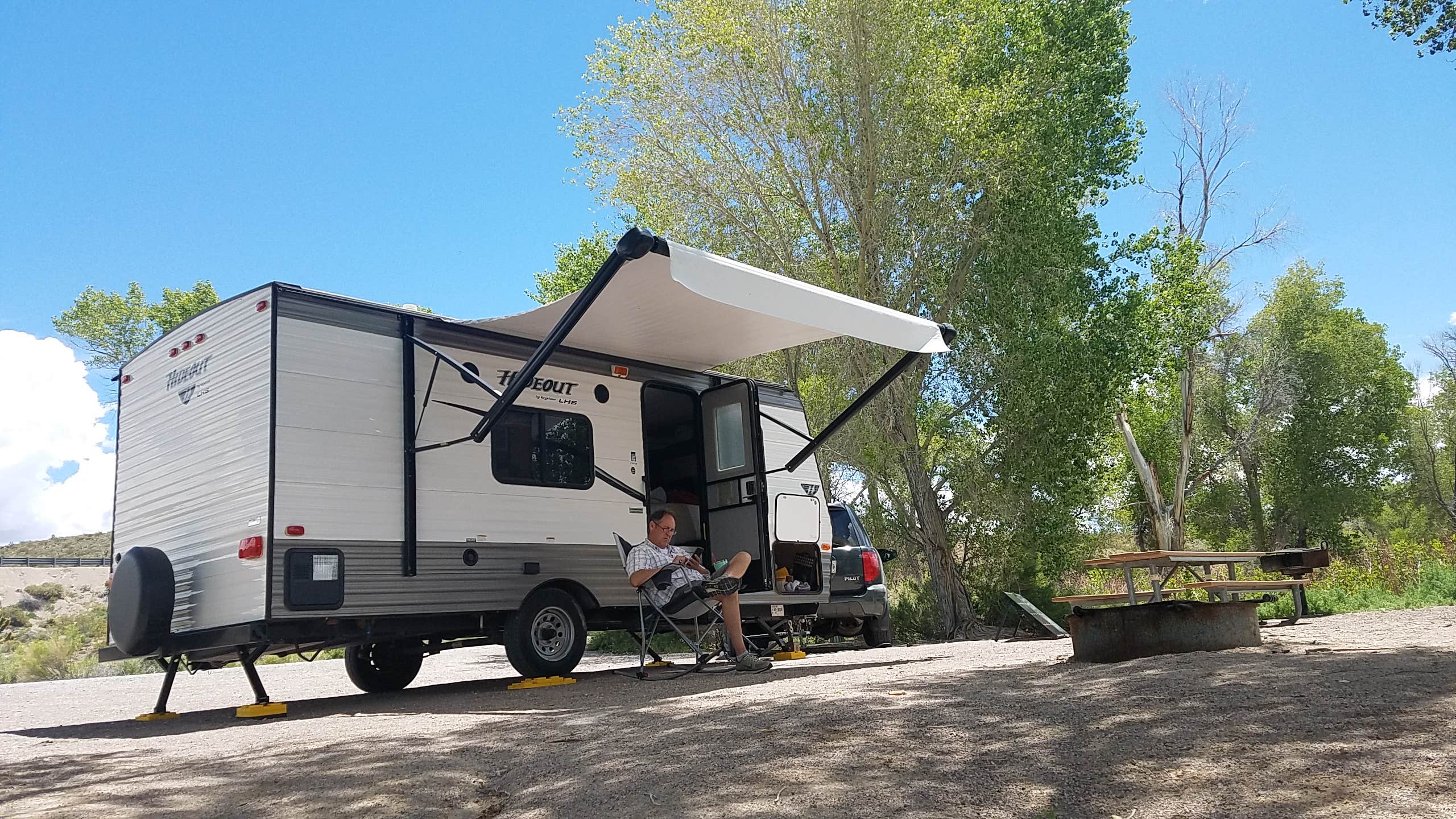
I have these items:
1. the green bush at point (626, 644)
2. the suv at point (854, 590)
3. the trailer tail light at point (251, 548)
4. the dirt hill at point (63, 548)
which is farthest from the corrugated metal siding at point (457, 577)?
the dirt hill at point (63, 548)

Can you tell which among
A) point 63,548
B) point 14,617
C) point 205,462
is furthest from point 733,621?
point 63,548

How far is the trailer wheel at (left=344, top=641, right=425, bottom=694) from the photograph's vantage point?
884 centimetres

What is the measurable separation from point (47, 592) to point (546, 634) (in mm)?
34165

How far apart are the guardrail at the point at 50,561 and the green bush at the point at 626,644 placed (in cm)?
3120

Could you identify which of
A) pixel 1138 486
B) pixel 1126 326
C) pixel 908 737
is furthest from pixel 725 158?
pixel 1138 486

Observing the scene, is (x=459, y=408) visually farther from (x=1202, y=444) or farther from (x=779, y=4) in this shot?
(x=1202, y=444)

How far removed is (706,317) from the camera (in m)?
8.45

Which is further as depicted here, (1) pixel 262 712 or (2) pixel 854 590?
(2) pixel 854 590

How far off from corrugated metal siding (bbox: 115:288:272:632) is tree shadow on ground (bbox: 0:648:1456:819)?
49.4 inches

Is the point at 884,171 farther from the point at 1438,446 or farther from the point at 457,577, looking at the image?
the point at 1438,446

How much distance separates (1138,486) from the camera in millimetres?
36688

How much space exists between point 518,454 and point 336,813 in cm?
480

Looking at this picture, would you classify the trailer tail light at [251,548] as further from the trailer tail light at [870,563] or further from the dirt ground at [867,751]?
the trailer tail light at [870,563]

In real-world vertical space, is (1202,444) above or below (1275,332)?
below
